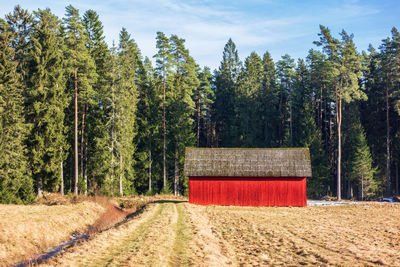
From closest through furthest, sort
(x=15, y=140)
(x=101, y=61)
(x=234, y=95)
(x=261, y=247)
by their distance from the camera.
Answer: (x=261, y=247), (x=15, y=140), (x=101, y=61), (x=234, y=95)

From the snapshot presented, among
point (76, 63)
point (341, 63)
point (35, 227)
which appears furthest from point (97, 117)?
point (341, 63)

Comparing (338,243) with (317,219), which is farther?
(317,219)

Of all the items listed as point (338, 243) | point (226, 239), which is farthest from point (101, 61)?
point (338, 243)

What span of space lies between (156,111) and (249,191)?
21.4 meters

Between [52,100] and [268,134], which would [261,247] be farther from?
[268,134]

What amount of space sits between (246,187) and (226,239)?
16.9 meters

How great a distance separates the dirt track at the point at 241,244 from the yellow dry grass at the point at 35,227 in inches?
161

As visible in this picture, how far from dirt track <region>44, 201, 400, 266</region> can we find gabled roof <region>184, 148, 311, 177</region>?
10564 mm

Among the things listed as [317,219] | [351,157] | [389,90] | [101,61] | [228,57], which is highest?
[228,57]

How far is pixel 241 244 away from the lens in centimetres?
1540

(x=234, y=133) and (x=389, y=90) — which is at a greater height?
(x=389, y=90)

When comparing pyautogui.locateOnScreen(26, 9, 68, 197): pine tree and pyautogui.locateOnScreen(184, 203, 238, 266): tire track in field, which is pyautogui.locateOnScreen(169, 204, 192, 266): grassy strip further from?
pyautogui.locateOnScreen(26, 9, 68, 197): pine tree

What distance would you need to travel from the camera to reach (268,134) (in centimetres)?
6072

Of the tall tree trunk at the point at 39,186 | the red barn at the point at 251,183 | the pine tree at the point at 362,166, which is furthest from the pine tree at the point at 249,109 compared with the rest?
the tall tree trunk at the point at 39,186
